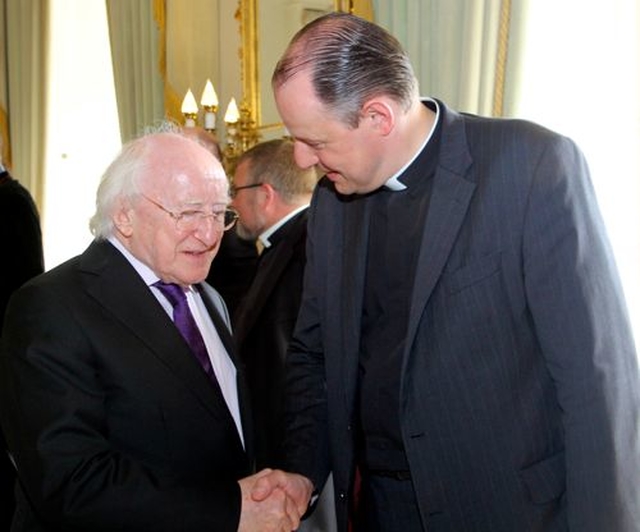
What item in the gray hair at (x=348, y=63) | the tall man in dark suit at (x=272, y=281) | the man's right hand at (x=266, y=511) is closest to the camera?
the gray hair at (x=348, y=63)

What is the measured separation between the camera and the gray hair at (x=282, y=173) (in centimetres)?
358

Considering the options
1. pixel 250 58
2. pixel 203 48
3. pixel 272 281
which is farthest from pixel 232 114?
pixel 272 281

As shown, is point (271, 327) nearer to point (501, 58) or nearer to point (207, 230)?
point (207, 230)

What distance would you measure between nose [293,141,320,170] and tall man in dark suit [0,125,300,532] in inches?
8.4

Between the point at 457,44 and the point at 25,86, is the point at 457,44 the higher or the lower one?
the higher one

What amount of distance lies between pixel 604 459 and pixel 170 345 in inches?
36.0

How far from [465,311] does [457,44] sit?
75.9 inches

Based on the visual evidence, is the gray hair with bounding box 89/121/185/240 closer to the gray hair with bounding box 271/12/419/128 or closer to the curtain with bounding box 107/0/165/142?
the gray hair with bounding box 271/12/419/128

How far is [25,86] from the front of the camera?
6.85 metres

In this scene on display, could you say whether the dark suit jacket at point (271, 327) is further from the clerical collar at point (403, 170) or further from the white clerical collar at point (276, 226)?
the clerical collar at point (403, 170)

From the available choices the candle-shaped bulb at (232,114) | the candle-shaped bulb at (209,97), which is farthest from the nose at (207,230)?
the candle-shaped bulb at (209,97)

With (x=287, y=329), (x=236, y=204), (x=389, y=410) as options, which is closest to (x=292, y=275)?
(x=287, y=329)

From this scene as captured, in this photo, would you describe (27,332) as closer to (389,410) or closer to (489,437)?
(389,410)

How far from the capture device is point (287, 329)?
3.16 m
